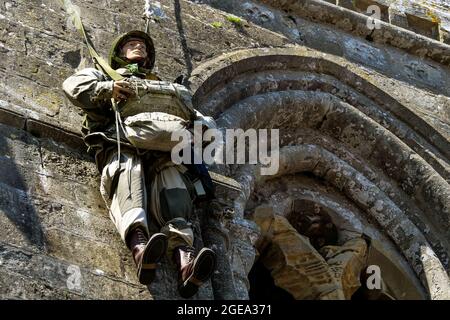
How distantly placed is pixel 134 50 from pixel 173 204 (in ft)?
4.89

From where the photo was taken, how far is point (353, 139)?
10578 mm

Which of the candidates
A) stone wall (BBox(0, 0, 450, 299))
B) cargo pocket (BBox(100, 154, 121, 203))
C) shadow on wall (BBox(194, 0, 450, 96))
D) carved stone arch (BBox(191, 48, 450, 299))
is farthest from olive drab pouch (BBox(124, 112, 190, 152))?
shadow on wall (BBox(194, 0, 450, 96))

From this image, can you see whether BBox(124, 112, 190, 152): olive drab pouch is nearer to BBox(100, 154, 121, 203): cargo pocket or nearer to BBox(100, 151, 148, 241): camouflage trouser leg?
BBox(100, 151, 148, 241): camouflage trouser leg

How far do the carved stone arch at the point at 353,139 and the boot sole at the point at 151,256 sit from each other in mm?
2820

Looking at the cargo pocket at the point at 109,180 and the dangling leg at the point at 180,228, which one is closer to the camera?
the dangling leg at the point at 180,228

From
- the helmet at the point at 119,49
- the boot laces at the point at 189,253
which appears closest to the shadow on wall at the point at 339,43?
the helmet at the point at 119,49

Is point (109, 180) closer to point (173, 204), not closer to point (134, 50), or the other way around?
point (173, 204)

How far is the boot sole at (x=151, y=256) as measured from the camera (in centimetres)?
693

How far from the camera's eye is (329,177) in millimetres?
10422

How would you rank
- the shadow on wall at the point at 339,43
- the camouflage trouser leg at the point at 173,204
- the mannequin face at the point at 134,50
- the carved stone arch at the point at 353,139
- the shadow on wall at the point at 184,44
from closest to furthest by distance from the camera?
the camouflage trouser leg at the point at 173,204
the mannequin face at the point at 134,50
the shadow on wall at the point at 184,44
the carved stone arch at the point at 353,139
the shadow on wall at the point at 339,43

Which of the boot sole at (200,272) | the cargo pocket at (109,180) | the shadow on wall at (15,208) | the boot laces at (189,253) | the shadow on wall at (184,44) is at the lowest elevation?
the boot sole at (200,272)

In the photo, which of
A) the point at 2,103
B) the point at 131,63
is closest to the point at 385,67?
the point at 131,63

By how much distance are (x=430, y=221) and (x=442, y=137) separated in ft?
2.60

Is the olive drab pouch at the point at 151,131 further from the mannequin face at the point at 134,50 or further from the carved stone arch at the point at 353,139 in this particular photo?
the carved stone arch at the point at 353,139
